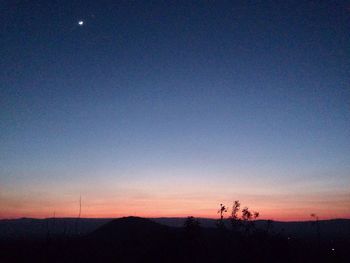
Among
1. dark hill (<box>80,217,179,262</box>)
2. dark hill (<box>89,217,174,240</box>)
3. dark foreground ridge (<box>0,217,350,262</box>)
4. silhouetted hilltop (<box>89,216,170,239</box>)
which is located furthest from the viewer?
silhouetted hilltop (<box>89,216,170,239</box>)

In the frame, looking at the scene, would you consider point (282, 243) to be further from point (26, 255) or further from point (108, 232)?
point (26, 255)

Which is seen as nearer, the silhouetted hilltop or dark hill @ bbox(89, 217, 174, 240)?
dark hill @ bbox(89, 217, 174, 240)

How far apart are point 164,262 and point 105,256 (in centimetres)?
1794

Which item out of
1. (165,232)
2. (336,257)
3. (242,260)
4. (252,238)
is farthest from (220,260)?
(336,257)

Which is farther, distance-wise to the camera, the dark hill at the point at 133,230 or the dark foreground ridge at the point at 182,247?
the dark hill at the point at 133,230

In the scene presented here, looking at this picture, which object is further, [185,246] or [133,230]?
[133,230]

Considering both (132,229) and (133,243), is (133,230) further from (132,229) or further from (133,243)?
(133,243)

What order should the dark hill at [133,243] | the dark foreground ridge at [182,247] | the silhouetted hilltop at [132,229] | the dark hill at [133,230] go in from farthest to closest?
the silhouetted hilltop at [132,229] → the dark hill at [133,230] → the dark hill at [133,243] → the dark foreground ridge at [182,247]

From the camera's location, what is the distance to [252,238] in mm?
78312

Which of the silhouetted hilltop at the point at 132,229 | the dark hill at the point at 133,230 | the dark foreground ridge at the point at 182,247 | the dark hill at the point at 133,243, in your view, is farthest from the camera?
the silhouetted hilltop at the point at 132,229

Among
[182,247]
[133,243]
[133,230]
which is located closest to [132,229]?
[133,230]

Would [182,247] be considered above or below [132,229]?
below

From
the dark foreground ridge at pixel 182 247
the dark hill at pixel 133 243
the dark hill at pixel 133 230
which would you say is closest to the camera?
the dark foreground ridge at pixel 182 247

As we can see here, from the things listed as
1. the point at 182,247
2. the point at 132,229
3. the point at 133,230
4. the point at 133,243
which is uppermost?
the point at 132,229
